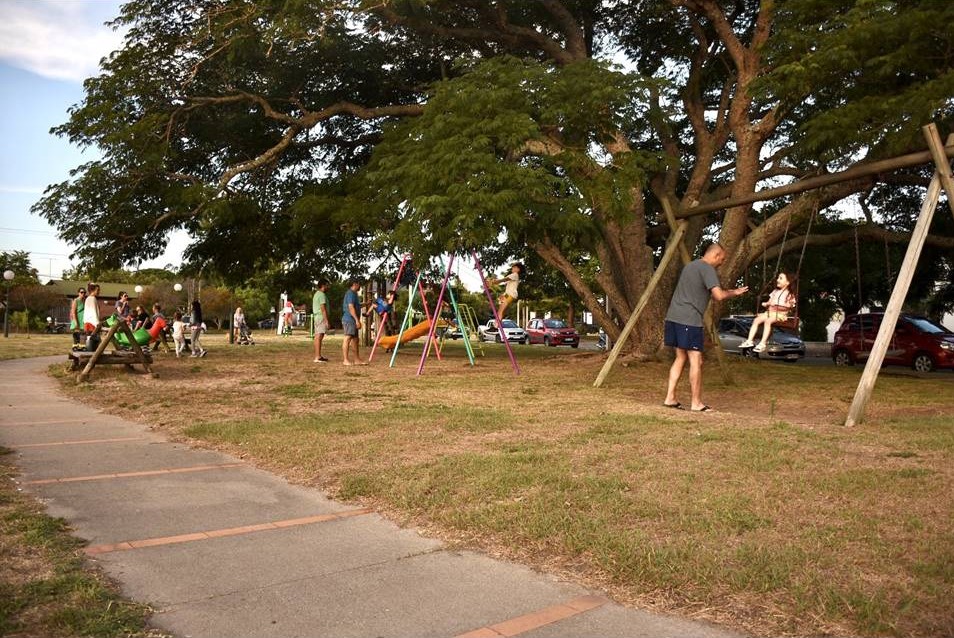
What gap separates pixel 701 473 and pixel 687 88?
17009 millimetres

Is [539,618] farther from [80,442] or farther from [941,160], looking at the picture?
[941,160]

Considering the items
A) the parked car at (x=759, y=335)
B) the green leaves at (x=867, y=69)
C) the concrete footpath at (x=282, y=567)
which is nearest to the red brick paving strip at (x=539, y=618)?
the concrete footpath at (x=282, y=567)

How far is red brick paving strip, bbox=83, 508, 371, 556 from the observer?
440 centimetres

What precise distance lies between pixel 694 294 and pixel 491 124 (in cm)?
594

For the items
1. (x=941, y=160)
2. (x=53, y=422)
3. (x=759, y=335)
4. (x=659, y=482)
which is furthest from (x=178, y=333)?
(x=759, y=335)

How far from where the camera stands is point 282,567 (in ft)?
13.6

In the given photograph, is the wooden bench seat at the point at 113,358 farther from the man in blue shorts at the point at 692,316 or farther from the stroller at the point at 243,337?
the stroller at the point at 243,337

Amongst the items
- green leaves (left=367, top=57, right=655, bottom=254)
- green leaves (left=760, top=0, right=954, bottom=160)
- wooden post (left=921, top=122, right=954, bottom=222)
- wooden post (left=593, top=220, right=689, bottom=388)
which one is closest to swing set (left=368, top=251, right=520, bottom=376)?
green leaves (left=367, top=57, right=655, bottom=254)

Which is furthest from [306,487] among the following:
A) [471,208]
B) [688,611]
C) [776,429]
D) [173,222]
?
[173,222]

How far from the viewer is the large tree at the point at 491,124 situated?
1354 cm

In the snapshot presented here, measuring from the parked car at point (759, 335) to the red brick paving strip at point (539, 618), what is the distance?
26176 mm

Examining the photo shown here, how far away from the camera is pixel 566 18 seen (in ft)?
65.4

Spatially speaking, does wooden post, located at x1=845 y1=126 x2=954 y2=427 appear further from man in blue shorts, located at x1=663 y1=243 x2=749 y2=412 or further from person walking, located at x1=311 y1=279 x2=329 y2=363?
person walking, located at x1=311 y1=279 x2=329 y2=363

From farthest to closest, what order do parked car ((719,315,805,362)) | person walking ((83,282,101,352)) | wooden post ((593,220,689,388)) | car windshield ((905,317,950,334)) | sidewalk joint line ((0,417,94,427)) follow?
parked car ((719,315,805,362)) → car windshield ((905,317,950,334)) → person walking ((83,282,101,352)) → wooden post ((593,220,689,388)) → sidewalk joint line ((0,417,94,427))
